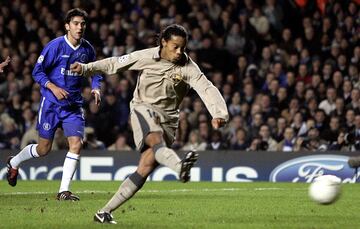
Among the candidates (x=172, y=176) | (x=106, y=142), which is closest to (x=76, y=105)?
(x=172, y=176)

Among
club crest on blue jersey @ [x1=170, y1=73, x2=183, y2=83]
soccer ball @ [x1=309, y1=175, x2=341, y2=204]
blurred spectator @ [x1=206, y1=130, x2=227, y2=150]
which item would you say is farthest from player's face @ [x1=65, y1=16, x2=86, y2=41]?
blurred spectator @ [x1=206, y1=130, x2=227, y2=150]

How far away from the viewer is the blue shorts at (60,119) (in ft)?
39.0

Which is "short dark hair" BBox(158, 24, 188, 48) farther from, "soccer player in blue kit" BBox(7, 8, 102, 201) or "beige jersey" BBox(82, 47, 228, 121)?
"soccer player in blue kit" BBox(7, 8, 102, 201)

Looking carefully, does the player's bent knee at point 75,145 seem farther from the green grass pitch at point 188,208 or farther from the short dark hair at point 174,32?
the short dark hair at point 174,32

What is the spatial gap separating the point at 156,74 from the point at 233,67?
40.2 feet

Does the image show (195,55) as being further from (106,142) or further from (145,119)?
(145,119)

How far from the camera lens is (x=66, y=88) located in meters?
12.0

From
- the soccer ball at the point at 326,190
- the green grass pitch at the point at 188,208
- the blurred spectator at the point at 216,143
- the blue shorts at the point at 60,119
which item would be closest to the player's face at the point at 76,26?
the blue shorts at the point at 60,119

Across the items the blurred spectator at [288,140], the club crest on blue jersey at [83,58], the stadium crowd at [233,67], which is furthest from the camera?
the stadium crowd at [233,67]

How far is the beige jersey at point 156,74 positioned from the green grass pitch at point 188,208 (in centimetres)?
117

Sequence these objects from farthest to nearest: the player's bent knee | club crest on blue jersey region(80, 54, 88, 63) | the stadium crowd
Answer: the stadium crowd
club crest on blue jersey region(80, 54, 88, 63)
the player's bent knee

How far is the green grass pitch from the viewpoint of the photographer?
8.98 metres

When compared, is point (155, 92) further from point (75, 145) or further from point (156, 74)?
point (75, 145)

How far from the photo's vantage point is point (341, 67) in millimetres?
19578
